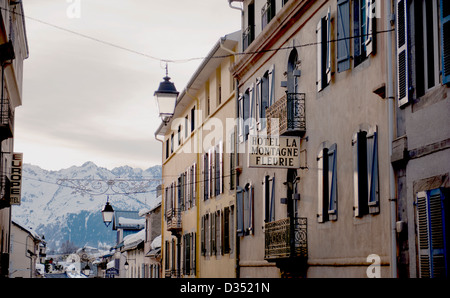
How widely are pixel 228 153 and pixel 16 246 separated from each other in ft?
115

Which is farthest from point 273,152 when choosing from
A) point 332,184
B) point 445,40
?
point 445,40

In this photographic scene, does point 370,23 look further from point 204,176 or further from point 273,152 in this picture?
point 204,176

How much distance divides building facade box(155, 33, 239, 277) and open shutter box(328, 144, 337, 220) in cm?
820

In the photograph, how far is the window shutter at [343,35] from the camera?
16344mm

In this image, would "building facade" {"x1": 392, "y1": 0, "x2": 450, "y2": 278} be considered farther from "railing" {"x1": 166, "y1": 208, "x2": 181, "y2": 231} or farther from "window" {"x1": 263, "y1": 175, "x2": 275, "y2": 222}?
"railing" {"x1": 166, "y1": 208, "x2": 181, "y2": 231}

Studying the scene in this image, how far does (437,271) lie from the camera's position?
11.8m

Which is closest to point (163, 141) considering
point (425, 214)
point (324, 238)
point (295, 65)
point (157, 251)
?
point (157, 251)

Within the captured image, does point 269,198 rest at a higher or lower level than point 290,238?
higher

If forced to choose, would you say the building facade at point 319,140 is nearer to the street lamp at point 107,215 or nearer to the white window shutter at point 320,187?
the white window shutter at point 320,187

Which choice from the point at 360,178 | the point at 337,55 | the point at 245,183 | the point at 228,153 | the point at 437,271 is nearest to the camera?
the point at 437,271

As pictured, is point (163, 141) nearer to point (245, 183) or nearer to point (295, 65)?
point (245, 183)

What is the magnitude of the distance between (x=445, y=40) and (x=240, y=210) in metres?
15.5

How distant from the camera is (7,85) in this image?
97.8ft
